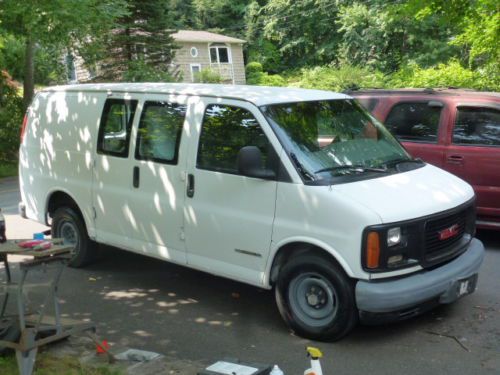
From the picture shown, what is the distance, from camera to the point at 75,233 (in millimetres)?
7109

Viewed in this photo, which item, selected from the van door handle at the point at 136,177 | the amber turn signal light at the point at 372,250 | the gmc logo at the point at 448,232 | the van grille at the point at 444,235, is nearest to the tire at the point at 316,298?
the amber turn signal light at the point at 372,250

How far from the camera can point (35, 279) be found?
6980 millimetres

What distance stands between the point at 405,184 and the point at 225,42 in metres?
46.8

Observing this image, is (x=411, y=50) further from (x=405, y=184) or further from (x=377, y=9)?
(x=405, y=184)

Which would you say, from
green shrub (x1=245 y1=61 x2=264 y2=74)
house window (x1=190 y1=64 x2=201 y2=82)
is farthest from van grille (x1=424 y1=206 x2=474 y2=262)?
green shrub (x1=245 y1=61 x2=264 y2=74)

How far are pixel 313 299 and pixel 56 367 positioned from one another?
202cm

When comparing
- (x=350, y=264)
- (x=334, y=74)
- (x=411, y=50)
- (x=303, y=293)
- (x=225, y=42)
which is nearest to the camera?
(x=350, y=264)

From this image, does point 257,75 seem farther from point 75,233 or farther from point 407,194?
point 407,194

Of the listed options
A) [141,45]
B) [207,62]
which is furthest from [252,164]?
[207,62]

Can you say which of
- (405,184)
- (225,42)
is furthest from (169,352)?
(225,42)

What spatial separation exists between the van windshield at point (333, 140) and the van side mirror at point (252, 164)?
247mm

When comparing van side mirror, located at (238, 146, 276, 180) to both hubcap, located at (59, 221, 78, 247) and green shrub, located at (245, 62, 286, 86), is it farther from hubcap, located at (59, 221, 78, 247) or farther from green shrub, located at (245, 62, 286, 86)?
green shrub, located at (245, 62, 286, 86)

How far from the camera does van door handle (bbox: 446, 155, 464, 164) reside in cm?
752

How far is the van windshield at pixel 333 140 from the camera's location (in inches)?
201
